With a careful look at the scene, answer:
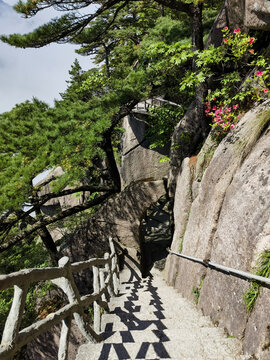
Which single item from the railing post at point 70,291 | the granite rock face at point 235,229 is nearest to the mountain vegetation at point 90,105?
the granite rock face at point 235,229

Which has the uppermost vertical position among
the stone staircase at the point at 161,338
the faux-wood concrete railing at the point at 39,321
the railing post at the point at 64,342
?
the faux-wood concrete railing at the point at 39,321

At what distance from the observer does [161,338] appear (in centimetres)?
261

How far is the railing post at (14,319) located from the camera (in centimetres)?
149

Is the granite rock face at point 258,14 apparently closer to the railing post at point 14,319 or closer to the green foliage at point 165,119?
the green foliage at point 165,119

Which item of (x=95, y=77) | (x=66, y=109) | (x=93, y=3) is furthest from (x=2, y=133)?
(x=95, y=77)

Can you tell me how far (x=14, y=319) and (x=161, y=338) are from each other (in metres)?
1.88

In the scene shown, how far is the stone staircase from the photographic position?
2285 mm

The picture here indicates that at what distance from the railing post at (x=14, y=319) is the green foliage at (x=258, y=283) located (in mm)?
2290

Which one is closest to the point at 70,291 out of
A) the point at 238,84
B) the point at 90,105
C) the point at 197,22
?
the point at 90,105

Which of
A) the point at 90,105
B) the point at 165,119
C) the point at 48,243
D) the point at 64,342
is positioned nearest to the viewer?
the point at 64,342

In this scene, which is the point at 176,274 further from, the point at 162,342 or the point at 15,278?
the point at 15,278

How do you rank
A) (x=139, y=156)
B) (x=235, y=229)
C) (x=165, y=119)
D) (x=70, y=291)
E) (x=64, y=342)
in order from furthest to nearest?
(x=139, y=156)
(x=165, y=119)
(x=235, y=229)
(x=70, y=291)
(x=64, y=342)

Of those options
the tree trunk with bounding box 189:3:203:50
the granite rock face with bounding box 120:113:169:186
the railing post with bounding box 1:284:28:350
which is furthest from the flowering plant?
the granite rock face with bounding box 120:113:169:186

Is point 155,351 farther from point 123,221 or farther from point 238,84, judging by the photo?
point 123,221
